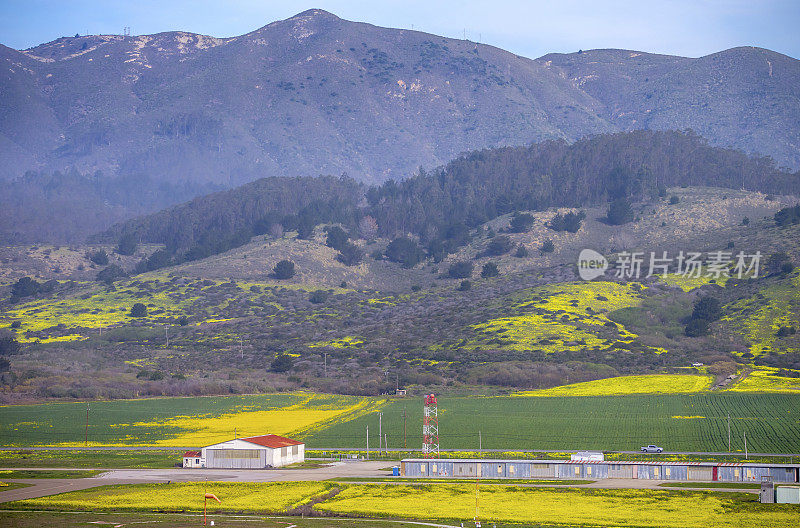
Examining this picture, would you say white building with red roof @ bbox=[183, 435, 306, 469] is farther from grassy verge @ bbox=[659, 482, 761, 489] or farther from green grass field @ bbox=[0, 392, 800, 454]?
grassy verge @ bbox=[659, 482, 761, 489]

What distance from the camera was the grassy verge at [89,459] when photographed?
83500 millimetres

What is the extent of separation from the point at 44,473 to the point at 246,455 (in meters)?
16.4

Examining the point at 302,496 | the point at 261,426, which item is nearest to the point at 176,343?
the point at 261,426

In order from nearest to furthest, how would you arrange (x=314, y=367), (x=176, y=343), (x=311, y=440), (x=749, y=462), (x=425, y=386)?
1. (x=749, y=462)
2. (x=311, y=440)
3. (x=425, y=386)
4. (x=314, y=367)
5. (x=176, y=343)

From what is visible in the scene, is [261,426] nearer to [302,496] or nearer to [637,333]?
[302,496]

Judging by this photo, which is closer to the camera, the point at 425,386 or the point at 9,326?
the point at 425,386

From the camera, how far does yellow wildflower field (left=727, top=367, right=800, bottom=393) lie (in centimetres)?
12088

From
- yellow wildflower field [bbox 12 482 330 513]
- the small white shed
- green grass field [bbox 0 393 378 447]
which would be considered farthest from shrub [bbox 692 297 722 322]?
yellow wildflower field [bbox 12 482 330 513]

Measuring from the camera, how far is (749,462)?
258ft

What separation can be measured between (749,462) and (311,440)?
42256mm

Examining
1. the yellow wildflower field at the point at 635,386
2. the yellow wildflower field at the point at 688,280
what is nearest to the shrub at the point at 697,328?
the yellow wildflower field at the point at 688,280

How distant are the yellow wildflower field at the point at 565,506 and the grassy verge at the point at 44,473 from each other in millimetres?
22536

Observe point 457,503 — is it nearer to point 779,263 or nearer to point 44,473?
point 44,473

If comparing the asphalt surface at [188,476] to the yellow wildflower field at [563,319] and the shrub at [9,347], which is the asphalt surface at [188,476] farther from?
the shrub at [9,347]
